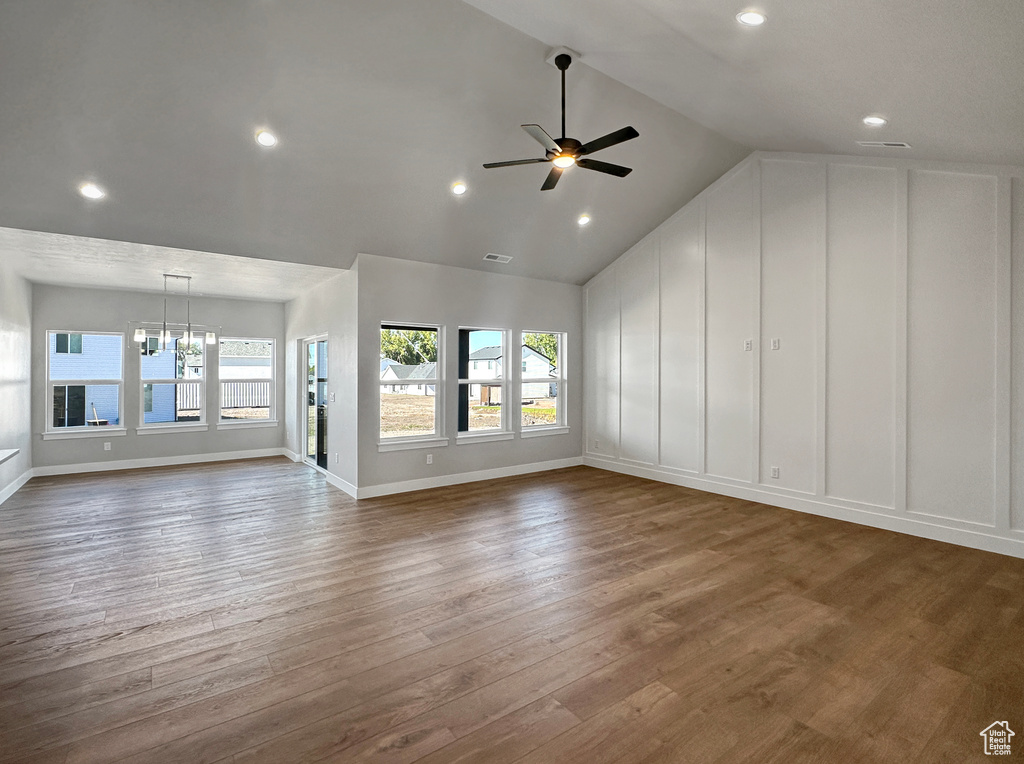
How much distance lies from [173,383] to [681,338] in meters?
7.67

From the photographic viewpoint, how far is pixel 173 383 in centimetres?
797

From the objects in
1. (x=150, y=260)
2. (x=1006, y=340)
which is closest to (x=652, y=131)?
(x=1006, y=340)

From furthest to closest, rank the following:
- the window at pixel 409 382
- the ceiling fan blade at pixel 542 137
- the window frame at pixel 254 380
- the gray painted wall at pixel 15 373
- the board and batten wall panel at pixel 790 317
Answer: the window frame at pixel 254 380, the window at pixel 409 382, the gray painted wall at pixel 15 373, the board and batten wall panel at pixel 790 317, the ceiling fan blade at pixel 542 137

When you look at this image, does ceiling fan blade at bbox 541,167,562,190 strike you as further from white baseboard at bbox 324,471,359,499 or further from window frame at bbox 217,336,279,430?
window frame at bbox 217,336,279,430

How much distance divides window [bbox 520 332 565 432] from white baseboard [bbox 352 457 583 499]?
0.58m

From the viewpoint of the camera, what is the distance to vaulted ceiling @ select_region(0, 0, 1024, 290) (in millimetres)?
2875

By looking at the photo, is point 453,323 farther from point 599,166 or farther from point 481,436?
point 599,166

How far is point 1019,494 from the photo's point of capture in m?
4.02

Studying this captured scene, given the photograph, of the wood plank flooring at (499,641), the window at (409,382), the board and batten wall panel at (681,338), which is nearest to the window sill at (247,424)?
the wood plank flooring at (499,641)

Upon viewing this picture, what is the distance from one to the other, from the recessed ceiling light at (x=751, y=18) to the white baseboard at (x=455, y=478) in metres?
5.26

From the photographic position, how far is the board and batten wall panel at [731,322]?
18.7ft

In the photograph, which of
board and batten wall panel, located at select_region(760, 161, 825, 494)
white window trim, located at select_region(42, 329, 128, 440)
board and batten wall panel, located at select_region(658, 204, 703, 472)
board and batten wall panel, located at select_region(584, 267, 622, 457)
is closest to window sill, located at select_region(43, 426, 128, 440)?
white window trim, located at select_region(42, 329, 128, 440)

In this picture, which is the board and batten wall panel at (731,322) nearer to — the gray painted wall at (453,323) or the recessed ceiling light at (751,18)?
the gray painted wall at (453,323)

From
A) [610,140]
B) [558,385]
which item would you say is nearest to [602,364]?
[558,385]
